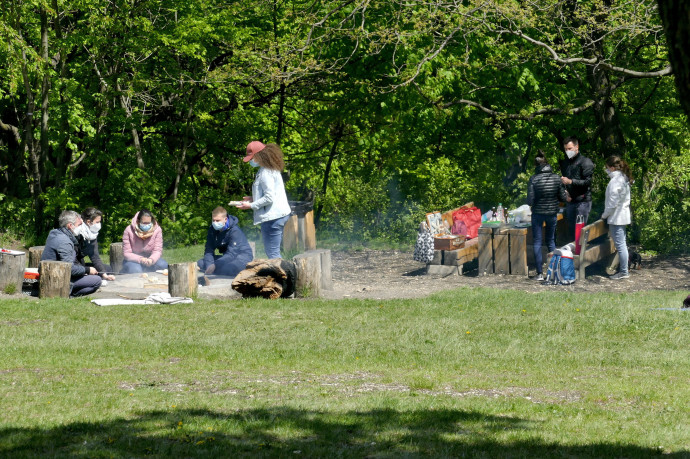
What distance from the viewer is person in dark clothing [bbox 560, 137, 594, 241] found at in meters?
14.9

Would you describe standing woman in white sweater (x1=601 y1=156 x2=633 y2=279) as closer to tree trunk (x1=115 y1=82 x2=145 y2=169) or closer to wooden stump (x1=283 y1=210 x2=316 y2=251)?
wooden stump (x1=283 y1=210 x2=316 y2=251)

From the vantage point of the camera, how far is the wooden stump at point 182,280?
11.8m

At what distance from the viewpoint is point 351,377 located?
789 cm

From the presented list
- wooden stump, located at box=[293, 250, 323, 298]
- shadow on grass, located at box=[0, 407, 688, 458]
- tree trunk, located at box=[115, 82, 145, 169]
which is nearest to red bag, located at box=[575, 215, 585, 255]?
wooden stump, located at box=[293, 250, 323, 298]

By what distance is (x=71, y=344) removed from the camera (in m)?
9.16

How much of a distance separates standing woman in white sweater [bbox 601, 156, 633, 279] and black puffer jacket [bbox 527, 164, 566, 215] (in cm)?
81

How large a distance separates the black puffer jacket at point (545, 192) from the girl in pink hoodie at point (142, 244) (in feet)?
18.6

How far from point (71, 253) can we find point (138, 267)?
170 centimetres

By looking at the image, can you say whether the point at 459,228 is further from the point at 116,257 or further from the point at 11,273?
the point at 11,273

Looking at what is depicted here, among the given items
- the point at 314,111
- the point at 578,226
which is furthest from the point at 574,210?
the point at 314,111

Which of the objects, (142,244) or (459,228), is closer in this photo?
(142,244)

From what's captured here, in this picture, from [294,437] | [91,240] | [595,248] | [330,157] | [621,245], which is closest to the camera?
[294,437]

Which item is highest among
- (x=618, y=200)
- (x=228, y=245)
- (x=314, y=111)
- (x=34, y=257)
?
(x=314, y=111)

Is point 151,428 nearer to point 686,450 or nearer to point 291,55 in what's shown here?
point 686,450
